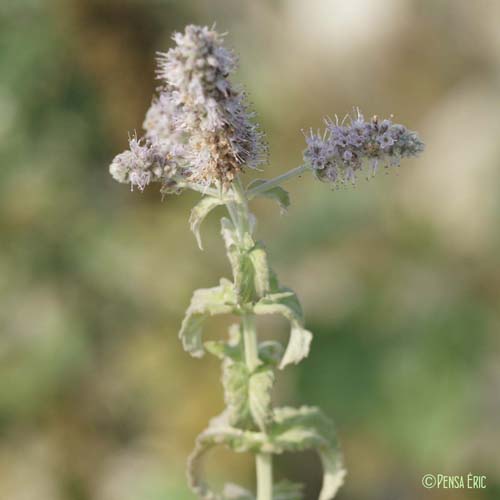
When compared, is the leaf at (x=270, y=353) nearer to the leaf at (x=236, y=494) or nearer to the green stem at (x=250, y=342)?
the green stem at (x=250, y=342)

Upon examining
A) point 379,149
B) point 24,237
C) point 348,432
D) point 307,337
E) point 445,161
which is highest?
point 445,161

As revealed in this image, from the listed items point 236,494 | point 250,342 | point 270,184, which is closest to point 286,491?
point 236,494

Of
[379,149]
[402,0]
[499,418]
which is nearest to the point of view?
[379,149]

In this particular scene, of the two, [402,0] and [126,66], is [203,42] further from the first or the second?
[402,0]

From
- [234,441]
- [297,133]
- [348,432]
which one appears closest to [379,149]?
[234,441]

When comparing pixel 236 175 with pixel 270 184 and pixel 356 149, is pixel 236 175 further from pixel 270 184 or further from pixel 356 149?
pixel 356 149

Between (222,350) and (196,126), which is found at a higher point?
(196,126)

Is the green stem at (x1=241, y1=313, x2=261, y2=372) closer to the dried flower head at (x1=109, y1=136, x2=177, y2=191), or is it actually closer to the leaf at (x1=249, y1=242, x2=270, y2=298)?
the leaf at (x1=249, y1=242, x2=270, y2=298)

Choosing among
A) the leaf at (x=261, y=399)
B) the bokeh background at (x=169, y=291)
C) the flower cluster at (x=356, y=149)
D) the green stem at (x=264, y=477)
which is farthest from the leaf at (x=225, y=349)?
the bokeh background at (x=169, y=291)
